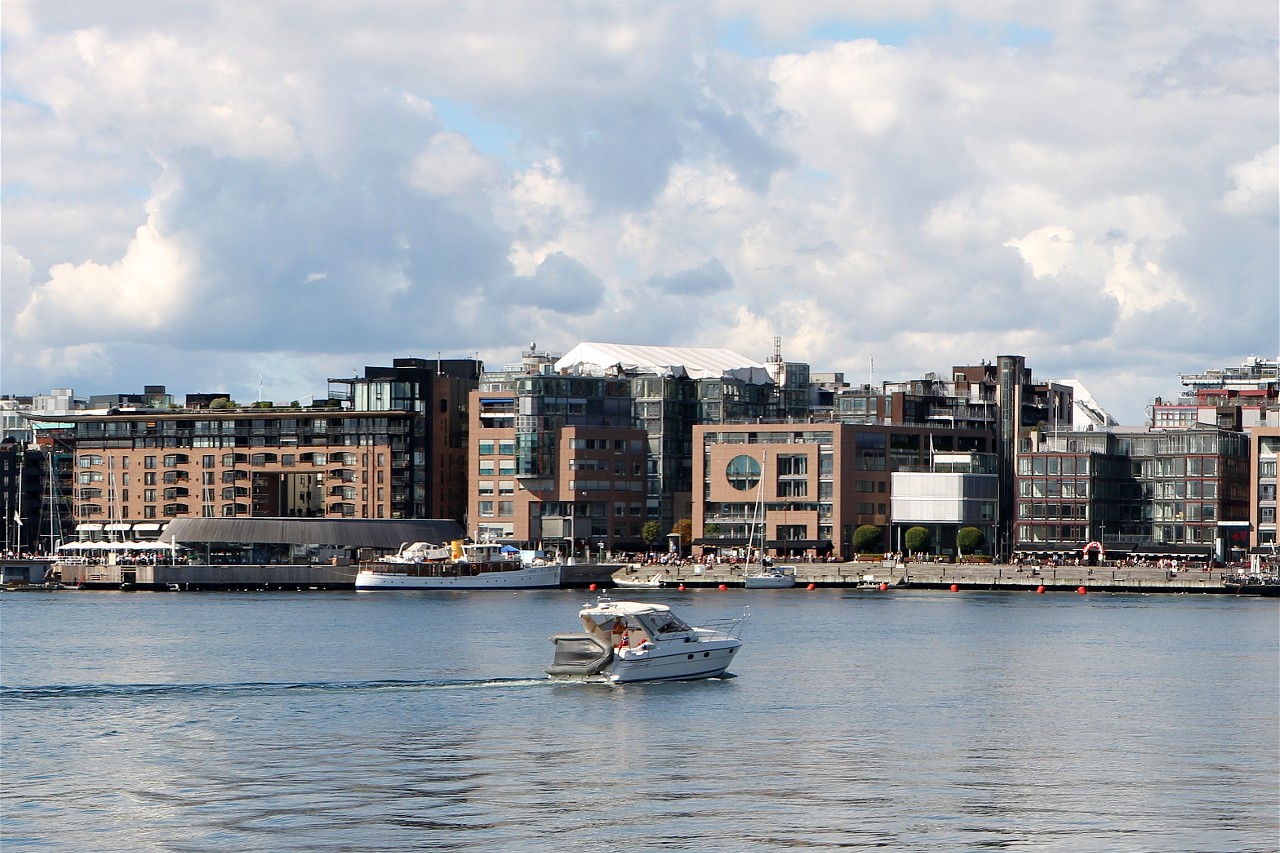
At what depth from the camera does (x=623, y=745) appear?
7681 cm

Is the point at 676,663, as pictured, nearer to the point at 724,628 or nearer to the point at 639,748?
the point at 639,748

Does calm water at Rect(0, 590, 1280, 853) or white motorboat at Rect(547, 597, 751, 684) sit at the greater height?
white motorboat at Rect(547, 597, 751, 684)

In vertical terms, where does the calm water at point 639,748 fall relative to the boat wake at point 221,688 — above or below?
below

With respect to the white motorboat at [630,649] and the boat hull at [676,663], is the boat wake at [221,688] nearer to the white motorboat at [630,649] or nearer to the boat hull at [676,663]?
the white motorboat at [630,649]

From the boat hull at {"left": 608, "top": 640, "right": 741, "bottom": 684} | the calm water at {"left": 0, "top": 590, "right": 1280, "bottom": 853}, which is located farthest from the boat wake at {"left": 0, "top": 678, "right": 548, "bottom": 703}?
the boat hull at {"left": 608, "top": 640, "right": 741, "bottom": 684}

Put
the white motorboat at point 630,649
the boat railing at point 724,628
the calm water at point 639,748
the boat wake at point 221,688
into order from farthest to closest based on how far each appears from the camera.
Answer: the boat railing at point 724,628 < the white motorboat at point 630,649 < the boat wake at point 221,688 < the calm water at point 639,748

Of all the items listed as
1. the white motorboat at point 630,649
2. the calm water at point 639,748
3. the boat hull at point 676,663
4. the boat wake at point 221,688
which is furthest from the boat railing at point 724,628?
the boat wake at point 221,688

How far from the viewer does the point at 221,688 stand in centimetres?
9575

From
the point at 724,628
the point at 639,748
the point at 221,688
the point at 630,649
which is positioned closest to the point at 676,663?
the point at 630,649

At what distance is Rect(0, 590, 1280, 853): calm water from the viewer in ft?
192

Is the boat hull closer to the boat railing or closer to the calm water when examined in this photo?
the boat railing

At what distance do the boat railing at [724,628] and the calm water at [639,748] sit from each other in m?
2.57

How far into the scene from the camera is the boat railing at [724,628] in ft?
340

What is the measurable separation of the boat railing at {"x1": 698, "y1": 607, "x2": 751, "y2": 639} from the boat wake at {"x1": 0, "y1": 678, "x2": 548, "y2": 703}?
31.6ft
